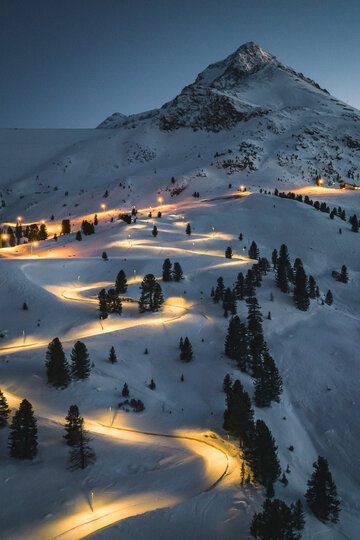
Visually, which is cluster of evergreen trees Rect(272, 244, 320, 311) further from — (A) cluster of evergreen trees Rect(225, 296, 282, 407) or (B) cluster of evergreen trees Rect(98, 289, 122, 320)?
(B) cluster of evergreen trees Rect(98, 289, 122, 320)

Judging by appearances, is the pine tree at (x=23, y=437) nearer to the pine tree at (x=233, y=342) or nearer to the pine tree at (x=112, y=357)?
the pine tree at (x=112, y=357)

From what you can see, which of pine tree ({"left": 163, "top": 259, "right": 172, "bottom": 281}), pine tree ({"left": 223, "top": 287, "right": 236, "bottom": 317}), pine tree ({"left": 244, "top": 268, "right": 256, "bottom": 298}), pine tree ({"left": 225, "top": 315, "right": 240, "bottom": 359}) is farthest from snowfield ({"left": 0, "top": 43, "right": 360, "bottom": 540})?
pine tree ({"left": 244, "top": 268, "right": 256, "bottom": 298})

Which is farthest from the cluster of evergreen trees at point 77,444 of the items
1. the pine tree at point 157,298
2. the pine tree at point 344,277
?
the pine tree at point 344,277

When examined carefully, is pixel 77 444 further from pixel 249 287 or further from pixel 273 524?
pixel 249 287

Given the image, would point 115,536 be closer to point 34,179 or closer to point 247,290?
point 247,290

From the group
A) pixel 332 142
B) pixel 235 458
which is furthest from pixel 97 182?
pixel 235 458

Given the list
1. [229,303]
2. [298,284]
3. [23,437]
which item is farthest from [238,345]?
[23,437]
